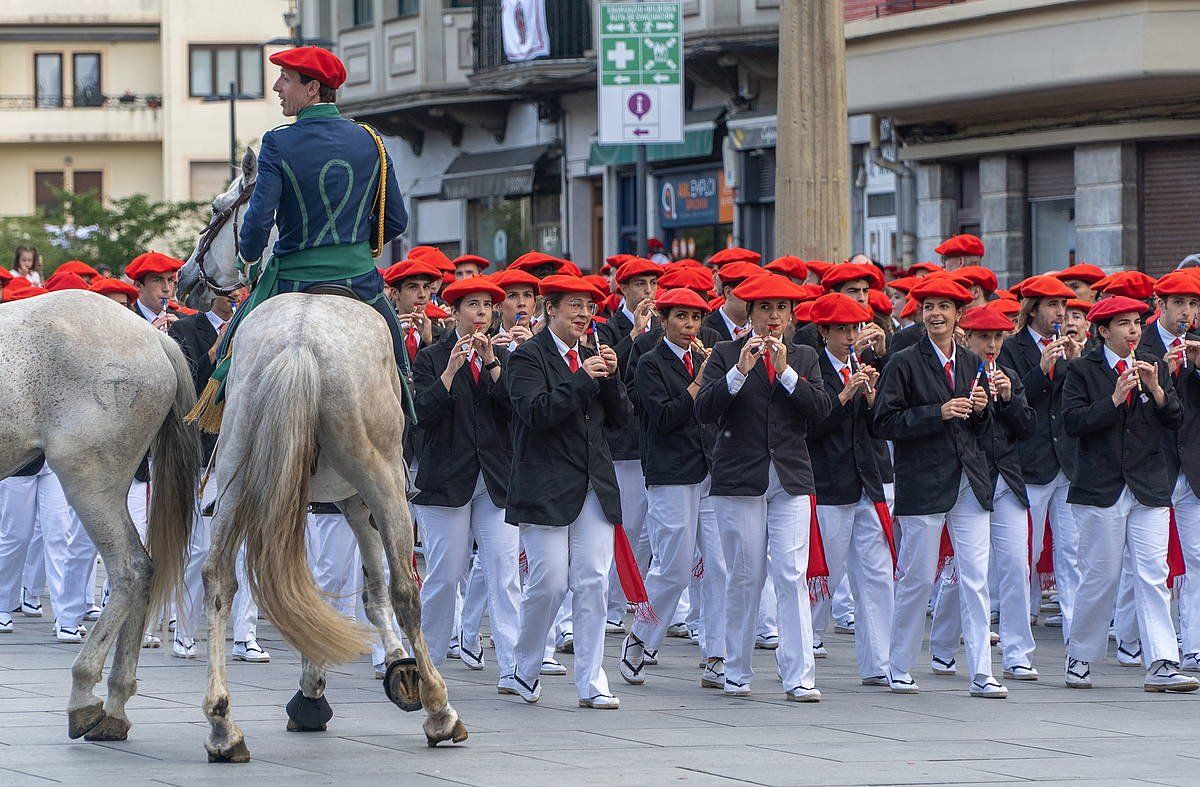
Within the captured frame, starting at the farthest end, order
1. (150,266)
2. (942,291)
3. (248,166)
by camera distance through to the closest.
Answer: (150,266) → (942,291) → (248,166)

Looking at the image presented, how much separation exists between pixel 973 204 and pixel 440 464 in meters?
14.7

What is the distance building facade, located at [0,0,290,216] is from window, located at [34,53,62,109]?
30mm

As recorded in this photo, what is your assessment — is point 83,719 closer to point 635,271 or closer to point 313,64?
point 313,64

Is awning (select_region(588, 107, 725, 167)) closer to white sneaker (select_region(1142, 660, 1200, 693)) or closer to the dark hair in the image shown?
white sneaker (select_region(1142, 660, 1200, 693))

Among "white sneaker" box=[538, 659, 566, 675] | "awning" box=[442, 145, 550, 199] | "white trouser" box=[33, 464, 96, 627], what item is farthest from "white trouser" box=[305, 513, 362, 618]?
"awning" box=[442, 145, 550, 199]

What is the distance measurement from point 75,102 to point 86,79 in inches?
34.3

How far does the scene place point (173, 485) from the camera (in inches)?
397

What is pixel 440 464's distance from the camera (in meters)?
11.8

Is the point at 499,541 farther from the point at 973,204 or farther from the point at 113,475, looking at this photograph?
the point at 973,204

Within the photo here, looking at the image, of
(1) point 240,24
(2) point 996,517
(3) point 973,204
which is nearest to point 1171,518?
(2) point 996,517

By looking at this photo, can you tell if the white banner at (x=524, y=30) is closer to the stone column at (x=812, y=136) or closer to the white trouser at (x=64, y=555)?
the stone column at (x=812, y=136)

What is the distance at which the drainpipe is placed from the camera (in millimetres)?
25938

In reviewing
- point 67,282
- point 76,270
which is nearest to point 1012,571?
point 67,282

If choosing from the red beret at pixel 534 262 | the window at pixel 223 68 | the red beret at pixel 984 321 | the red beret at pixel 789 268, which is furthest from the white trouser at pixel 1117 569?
the window at pixel 223 68
